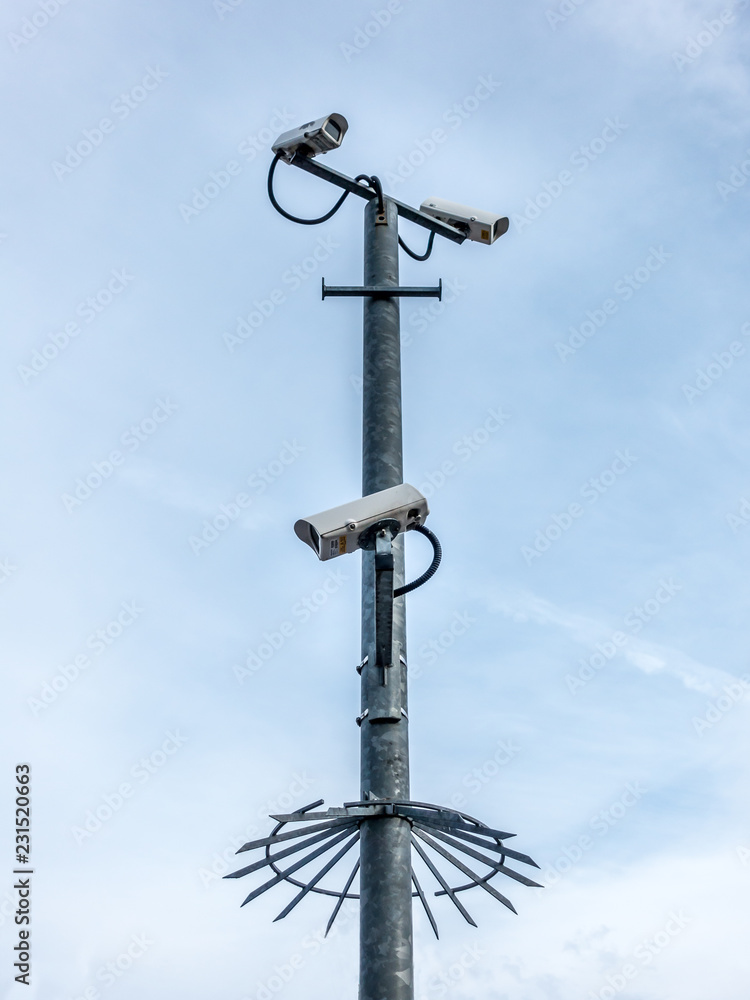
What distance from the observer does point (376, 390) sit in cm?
805

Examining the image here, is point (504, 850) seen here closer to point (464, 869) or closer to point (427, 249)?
point (464, 869)

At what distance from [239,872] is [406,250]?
5.45 m

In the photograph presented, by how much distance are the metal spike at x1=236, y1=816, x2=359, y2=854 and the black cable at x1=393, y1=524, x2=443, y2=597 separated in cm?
144

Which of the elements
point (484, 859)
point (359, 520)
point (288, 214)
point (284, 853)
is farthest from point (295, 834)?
point (288, 214)

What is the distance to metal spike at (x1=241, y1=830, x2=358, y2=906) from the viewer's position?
21.7ft

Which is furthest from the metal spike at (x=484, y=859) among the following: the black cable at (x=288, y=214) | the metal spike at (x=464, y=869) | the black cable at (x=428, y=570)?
the black cable at (x=288, y=214)

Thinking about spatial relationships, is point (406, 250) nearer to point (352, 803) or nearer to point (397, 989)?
point (352, 803)

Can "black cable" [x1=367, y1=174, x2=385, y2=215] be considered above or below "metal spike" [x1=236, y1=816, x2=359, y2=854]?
above

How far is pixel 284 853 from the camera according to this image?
6.61 m

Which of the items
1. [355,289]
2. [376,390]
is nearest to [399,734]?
[376,390]

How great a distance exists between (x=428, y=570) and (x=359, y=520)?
57 cm

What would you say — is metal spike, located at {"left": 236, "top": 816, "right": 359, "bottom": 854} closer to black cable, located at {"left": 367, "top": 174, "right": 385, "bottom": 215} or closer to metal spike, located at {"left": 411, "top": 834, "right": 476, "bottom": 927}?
metal spike, located at {"left": 411, "top": 834, "right": 476, "bottom": 927}

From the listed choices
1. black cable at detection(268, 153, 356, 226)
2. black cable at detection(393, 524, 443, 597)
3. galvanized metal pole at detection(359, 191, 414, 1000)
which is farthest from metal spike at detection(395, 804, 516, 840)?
black cable at detection(268, 153, 356, 226)

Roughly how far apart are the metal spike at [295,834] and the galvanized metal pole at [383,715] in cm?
12
